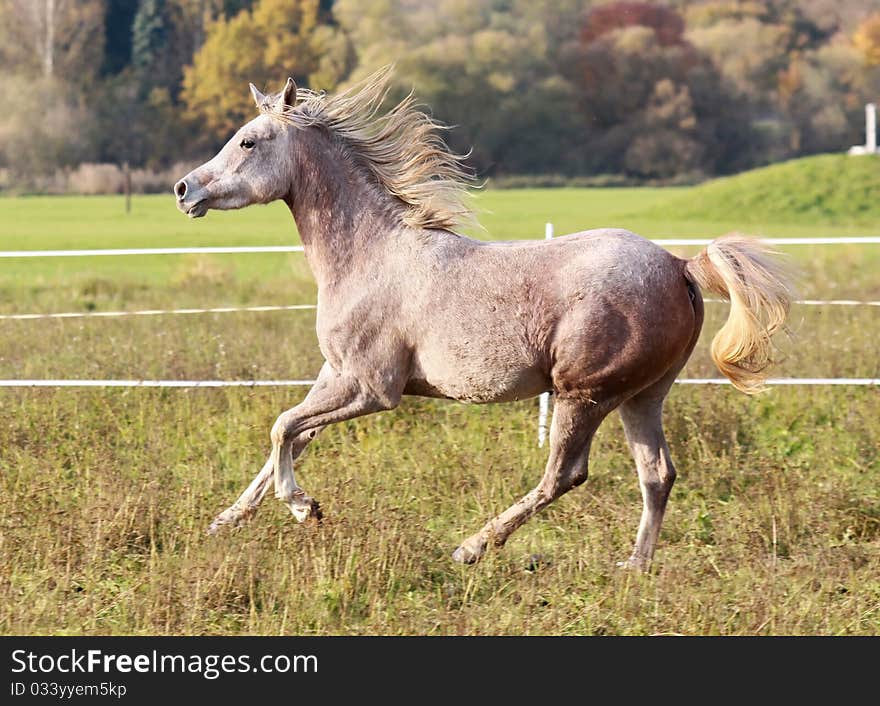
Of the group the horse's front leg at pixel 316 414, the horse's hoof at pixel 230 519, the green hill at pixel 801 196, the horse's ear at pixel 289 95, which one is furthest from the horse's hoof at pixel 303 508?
the green hill at pixel 801 196

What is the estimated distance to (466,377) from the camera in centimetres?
519

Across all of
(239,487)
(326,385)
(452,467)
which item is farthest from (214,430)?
(326,385)

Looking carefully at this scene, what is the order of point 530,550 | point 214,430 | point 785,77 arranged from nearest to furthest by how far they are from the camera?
point 530,550
point 214,430
point 785,77

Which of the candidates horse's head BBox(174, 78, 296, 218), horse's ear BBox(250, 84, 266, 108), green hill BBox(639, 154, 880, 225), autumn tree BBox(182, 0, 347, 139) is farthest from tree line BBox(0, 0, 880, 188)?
horse's head BBox(174, 78, 296, 218)

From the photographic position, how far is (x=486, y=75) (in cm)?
5047

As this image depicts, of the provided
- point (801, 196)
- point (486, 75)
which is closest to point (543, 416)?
point (801, 196)

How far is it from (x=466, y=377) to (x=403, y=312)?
1.19ft

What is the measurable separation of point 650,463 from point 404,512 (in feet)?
3.80

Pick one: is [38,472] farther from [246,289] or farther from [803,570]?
[246,289]

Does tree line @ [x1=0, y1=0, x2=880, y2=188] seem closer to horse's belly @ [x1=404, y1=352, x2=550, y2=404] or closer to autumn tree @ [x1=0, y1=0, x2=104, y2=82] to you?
autumn tree @ [x1=0, y1=0, x2=104, y2=82]

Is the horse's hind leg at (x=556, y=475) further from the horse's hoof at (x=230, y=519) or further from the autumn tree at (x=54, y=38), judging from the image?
the autumn tree at (x=54, y=38)


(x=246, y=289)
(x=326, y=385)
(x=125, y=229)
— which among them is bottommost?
(x=125, y=229)

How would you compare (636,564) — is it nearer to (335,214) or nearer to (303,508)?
(303,508)

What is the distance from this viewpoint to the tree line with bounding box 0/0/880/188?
46.8 meters
